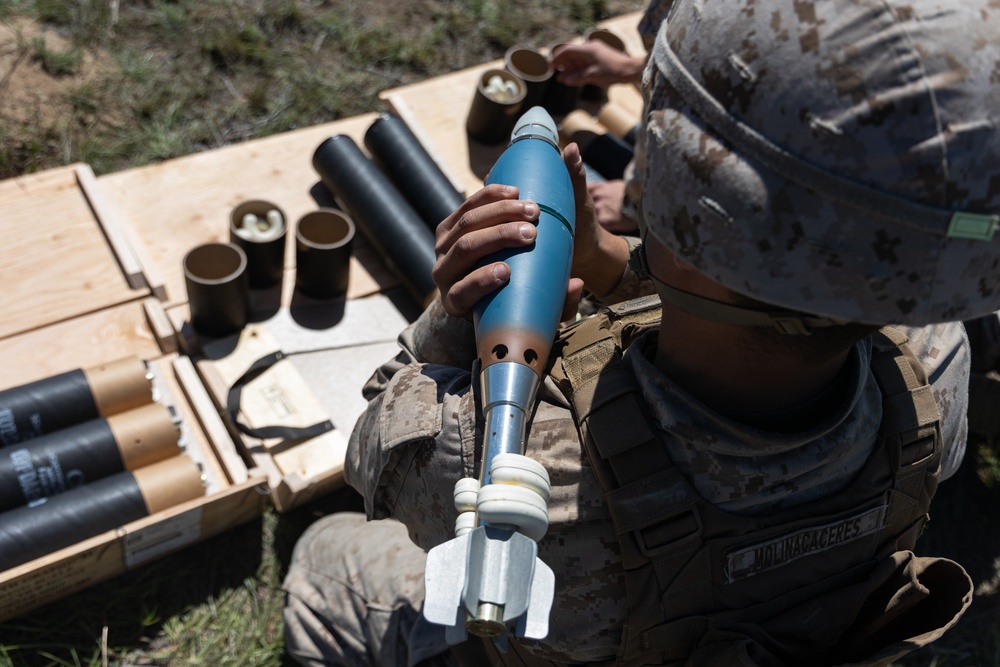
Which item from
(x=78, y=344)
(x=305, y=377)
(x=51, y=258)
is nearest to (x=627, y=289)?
(x=305, y=377)

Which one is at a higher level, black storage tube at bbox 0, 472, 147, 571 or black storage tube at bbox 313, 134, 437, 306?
black storage tube at bbox 313, 134, 437, 306

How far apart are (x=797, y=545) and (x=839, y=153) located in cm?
86

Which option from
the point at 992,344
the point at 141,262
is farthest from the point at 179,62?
the point at 992,344

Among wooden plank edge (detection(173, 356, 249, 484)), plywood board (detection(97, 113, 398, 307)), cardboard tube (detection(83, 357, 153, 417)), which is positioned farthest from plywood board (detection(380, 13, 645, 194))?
cardboard tube (detection(83, 357, 153, 417))

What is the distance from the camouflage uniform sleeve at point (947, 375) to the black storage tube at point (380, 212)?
6.92 ft

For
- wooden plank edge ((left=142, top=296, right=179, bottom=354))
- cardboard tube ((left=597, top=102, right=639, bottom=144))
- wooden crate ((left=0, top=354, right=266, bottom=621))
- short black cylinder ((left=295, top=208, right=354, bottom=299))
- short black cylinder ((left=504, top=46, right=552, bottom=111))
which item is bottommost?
wooden crate ((left=0, top=354, right=266, bottom=621))

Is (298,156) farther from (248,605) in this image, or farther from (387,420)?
(387,420)

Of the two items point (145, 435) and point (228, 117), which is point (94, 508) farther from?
point (228, 117)

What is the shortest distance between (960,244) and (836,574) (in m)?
0.84

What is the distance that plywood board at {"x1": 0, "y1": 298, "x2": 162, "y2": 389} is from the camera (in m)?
3.54

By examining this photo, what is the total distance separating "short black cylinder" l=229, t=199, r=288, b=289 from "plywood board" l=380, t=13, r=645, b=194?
3.17 feet

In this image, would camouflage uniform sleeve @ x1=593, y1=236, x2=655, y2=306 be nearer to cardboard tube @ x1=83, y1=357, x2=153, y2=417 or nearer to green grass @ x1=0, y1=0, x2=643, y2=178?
cardboard tube @ x1=83, y1=357, x2=153, y2=417

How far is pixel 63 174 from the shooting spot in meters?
4.17

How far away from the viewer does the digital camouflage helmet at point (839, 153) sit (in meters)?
1.40
